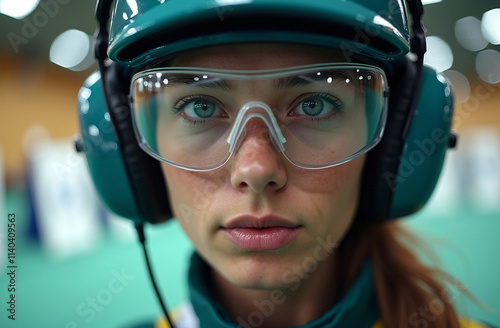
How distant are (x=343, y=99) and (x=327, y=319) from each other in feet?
1.61

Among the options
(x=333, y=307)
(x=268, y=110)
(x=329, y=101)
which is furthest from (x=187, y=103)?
(x=333, y=307)

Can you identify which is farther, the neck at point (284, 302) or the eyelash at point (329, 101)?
the neck at point (284, 302)

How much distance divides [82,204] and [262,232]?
→ 19.7ft

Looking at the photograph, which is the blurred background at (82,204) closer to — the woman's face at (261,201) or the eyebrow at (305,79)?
the woman's face at (261,201)

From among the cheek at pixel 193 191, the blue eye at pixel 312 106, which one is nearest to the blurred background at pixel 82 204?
the cheek at pixel 193 191

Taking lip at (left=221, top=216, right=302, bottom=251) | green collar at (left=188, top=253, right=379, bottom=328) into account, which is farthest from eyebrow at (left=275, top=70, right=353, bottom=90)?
green collar at (left=188, top=253, right=379, bottom=328)

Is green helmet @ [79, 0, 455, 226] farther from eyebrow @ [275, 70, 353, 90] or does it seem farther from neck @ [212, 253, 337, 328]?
neck @ [212, 253, 337, 328]

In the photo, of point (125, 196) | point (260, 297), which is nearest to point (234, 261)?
point (260, 297)

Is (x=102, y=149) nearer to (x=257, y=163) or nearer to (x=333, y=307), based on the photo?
(x=257, y=163)

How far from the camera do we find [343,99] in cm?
83

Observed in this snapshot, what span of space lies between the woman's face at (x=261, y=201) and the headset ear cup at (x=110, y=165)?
163mm

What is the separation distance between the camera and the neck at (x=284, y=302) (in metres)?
1.00

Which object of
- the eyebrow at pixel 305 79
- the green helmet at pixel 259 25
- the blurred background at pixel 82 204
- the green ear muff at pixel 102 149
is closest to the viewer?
the green helmet at pixel 259 25

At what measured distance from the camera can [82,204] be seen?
6.18 metres
